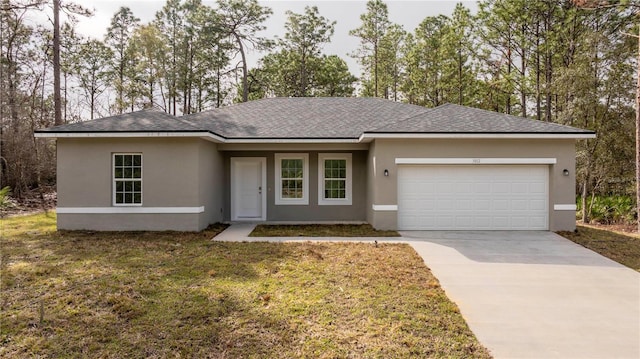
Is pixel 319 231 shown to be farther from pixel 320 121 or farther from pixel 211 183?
pixel 320 121

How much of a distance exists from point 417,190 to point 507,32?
14.7m

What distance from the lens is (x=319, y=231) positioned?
10031 millimetres

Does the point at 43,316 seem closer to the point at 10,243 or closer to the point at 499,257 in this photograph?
the point at 10,243

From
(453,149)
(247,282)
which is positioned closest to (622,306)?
(247,282)

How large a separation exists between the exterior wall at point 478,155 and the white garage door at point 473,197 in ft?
0.85

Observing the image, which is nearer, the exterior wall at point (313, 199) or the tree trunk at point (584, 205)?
the exterior wall at point (313, 199)

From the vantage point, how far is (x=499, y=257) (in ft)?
23.3

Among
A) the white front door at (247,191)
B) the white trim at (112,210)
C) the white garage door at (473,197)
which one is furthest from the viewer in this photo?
the white front door at (247,191)

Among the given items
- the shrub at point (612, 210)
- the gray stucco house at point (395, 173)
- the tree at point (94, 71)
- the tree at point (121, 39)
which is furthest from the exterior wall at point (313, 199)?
the tree at point (94, 71)

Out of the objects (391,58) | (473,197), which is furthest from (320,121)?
(391,58)

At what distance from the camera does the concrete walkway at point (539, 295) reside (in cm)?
362

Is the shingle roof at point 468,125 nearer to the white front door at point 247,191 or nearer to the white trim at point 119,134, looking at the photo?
the white front door at point 247,191

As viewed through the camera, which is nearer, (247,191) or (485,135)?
(485,135)

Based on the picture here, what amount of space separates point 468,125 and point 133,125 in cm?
969
